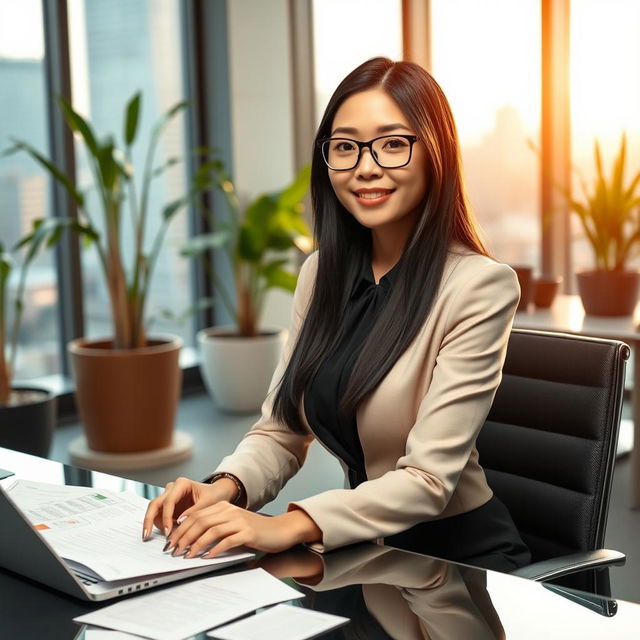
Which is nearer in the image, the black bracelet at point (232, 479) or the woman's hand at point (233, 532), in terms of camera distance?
the woman's hand at point (233, 532)

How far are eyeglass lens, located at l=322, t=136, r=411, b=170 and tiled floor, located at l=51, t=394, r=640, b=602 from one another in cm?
149

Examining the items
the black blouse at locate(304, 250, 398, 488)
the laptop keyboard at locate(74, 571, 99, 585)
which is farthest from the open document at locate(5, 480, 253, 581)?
the black blouse at locate(304, 250, 398, 488)

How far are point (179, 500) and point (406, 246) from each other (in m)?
0.54

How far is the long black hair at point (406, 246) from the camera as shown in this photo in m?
1.46

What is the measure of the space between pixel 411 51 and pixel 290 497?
2.51 metres

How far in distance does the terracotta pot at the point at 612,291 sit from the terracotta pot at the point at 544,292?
20 centimetres

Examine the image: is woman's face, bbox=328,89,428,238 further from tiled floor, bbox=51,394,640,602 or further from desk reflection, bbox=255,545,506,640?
tiled floor, bbox=51,394,640,602

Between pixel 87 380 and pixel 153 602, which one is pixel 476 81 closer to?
pixel 87 380

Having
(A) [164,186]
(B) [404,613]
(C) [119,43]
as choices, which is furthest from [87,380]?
(B) [404,613]

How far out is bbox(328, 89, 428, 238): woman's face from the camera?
145 centimetres

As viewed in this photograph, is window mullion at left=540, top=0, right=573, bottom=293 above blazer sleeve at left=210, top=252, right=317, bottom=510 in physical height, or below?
above

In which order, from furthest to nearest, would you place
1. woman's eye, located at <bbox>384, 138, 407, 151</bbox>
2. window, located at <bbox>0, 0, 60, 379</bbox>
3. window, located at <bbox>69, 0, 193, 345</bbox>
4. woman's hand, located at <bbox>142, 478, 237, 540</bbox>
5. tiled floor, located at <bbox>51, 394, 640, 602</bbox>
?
window, located at <bbox>69, 0, 193, 345</bbox>
window, located at <bbox>0, 0, 60, 379</bbox>
tiled floor, located at <bbox>51, 394, 640, 602</bbox>
woman's eye, located at <bbox>384, 138, 407, 151</bbox>
woman's hand, located at <bbox>142, 478, 237, 540</bbox>

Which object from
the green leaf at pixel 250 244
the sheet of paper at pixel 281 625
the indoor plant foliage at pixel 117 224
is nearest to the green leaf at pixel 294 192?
the green leaf at pixel 250 244

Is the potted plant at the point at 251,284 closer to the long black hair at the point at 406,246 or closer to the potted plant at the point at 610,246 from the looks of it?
the potted plant at the point at 610,246
